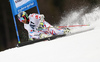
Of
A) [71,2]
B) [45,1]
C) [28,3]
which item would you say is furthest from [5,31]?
[71,2]

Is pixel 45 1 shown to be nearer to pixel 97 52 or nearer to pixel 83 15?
pixel 83 15

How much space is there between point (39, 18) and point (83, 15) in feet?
2.47

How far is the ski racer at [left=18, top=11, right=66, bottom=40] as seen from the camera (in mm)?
2256

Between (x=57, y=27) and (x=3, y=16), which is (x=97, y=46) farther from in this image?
(x=3, y=16)

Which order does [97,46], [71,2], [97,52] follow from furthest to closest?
[71,2] → [97,46] → [97,52]

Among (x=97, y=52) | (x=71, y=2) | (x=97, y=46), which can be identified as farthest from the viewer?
(x=71, y=2)

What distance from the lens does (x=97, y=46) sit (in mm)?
1108

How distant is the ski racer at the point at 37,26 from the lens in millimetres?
2256

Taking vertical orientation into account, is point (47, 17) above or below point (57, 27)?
above

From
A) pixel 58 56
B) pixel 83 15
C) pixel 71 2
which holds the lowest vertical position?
pixel 58 56

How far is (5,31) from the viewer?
9.89 ft

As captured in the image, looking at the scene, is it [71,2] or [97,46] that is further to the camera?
[71,2]

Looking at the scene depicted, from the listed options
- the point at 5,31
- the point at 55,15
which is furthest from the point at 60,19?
the point at 5,31

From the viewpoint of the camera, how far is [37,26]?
7.55 ft
